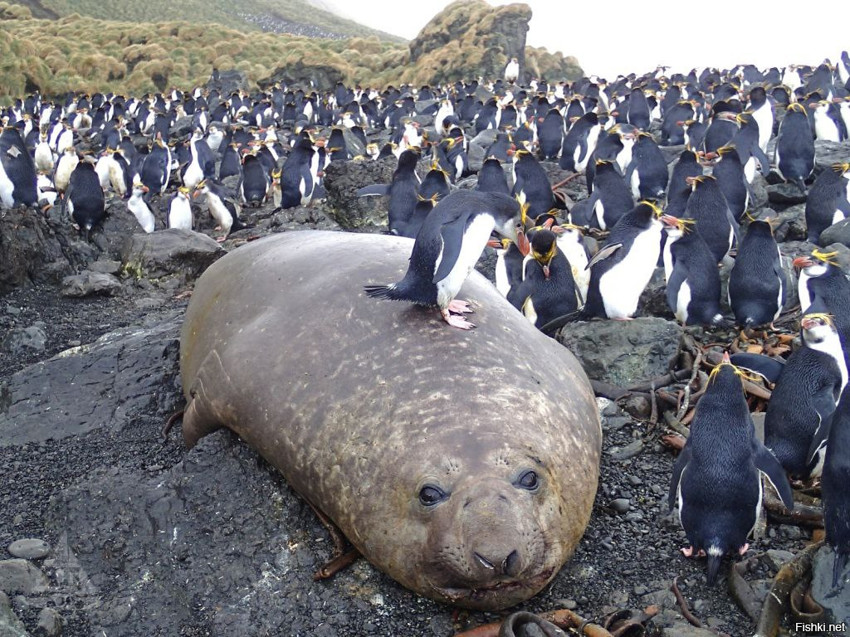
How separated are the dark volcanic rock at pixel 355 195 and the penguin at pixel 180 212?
3326mm

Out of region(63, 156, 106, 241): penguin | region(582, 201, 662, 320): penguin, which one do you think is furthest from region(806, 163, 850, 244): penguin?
region(63, 156, 106, 241): penguin

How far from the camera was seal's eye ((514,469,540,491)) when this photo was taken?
3.53m

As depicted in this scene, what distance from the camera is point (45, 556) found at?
4.14 metres

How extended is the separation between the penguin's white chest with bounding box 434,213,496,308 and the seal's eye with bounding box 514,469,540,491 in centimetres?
119

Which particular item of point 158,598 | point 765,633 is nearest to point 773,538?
point 765,633

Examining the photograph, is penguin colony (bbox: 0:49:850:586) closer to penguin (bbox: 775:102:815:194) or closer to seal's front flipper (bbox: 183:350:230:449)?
penguin (bbox: 775:102:815:194)

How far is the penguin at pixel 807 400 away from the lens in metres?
4.77

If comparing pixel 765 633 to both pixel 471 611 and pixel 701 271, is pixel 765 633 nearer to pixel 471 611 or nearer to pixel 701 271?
pixel 471 611

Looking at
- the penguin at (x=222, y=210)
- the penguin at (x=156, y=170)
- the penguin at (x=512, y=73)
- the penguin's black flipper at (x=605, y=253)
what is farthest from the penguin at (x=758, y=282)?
the penguin at (x=512, y=73)

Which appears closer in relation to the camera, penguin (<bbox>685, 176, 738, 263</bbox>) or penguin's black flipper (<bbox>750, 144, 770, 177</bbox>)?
penguin (<bbox>685, 176, 738, 263</bbox>)

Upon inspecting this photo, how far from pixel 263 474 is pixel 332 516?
2.05 ft

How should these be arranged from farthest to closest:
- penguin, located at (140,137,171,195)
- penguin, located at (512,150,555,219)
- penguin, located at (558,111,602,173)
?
penguin, located at (140,137,171,195)
penguin, located at (558,111,602,173)
penguin, located at (512,150,555,219)

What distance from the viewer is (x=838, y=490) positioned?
3.51 meters

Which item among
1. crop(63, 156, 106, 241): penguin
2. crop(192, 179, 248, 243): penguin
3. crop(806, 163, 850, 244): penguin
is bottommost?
crop(192, 179, 248, 243): penguin
